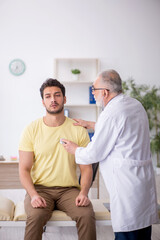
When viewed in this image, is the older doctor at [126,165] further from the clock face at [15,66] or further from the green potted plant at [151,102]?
the clock face at [15,66]

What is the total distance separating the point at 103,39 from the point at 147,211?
13.8ft

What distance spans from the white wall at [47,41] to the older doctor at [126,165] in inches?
148

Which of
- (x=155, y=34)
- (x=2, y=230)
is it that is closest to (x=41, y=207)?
(x=2, y=230)

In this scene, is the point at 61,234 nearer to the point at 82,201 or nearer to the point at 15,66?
the point at 82,201

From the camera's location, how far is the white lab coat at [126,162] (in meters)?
1.48

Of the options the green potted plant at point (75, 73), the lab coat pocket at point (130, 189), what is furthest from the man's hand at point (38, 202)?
Result: the green potted plant at point (75, 73)

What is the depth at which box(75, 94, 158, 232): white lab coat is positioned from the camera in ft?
4.86

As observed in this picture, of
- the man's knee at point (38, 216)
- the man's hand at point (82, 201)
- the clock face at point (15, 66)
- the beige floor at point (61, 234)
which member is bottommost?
the beige floor at point (61, 234)

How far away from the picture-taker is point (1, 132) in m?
5.14

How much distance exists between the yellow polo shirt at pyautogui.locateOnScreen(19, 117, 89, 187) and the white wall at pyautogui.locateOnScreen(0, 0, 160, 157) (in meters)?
3.30

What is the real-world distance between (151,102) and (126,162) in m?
3.62

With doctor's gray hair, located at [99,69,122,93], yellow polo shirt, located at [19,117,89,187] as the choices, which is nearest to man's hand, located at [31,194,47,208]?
yellow polo shirt, located at [19,117,89,187]

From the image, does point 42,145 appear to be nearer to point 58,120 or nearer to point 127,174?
point 58,120

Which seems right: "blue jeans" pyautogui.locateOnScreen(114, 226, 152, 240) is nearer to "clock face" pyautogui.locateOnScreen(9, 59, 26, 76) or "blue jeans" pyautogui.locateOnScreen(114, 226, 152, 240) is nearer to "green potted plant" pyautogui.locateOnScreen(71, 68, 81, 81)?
"green potted plant" pyautogui.locateOnScreen(71, 68, 81, 81)
